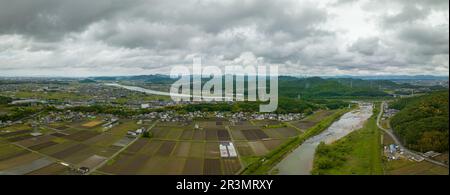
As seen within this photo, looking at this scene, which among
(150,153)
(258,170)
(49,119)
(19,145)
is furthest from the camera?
(49,119)

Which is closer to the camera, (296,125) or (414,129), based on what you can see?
(414,129)

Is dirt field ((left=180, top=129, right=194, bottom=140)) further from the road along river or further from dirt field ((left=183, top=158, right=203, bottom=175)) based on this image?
the road along river

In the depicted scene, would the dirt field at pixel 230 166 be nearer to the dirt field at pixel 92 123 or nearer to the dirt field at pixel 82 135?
the dirt field at pixel 82 135

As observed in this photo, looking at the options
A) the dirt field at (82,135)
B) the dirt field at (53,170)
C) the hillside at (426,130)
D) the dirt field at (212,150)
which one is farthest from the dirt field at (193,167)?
the hillside at (426,130)

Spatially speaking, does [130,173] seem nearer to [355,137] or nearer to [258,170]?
[258,170]

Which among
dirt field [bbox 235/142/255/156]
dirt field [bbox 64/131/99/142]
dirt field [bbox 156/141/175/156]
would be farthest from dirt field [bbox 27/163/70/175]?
dirt field [bbox 235/142/255/156]

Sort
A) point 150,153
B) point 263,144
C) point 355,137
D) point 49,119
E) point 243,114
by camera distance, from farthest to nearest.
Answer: point 243,114 < point 49,119 < point 355,137 < point 263,144 < point 150,153

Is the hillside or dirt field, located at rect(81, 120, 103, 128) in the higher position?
the hillside

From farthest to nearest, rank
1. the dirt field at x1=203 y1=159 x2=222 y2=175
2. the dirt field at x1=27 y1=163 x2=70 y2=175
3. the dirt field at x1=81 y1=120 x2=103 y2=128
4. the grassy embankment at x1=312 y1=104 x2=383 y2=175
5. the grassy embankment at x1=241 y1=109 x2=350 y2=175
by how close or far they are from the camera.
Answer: the dirt field at x1=81 y1=120 x2=103 y2=128 → the grassy embankment at x1=312 y1=104 x2=383 y2=175 → the grassy embankment at x1=241 y1=109 x2=350 y2=175 → the dirt field at x1=203 y1=159 x2=222 y2=175 → the dirt field at x1=27 y1=163 x2=70 y2=175
